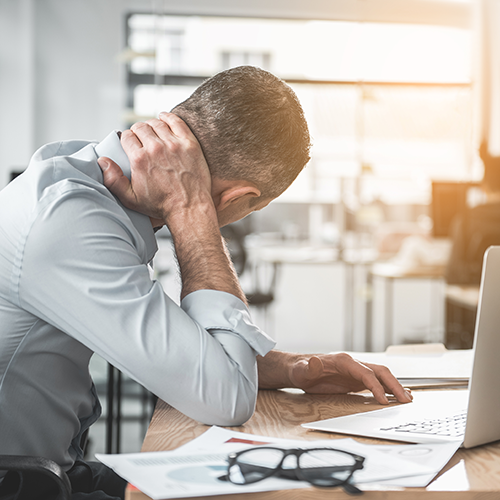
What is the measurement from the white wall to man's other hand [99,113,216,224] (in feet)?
9.75

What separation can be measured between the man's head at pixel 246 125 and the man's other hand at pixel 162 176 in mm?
34

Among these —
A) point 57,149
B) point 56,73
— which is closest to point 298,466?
point 57,149

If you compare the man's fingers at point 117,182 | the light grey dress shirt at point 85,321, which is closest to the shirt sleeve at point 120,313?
the light grey dress shirt at point 85,321

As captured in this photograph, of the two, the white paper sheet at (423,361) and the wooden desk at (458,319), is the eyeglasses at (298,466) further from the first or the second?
the wooden desk at (458,319)

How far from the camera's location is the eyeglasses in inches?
20.5

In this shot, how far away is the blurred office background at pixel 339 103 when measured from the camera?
12.2ft

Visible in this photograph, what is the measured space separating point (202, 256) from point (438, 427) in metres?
0.40

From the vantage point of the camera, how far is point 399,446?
2.10ft

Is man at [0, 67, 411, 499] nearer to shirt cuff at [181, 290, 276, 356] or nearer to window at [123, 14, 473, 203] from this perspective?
shirt cuff at [181, 290, 276, 356]

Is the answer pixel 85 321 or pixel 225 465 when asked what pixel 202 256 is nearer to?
pixel 85 321

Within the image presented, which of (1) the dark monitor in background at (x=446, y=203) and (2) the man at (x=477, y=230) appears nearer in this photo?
(2) the man at (x=477, y=230)

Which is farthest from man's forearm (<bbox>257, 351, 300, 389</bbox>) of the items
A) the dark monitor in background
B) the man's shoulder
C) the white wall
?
the dark monitor in background

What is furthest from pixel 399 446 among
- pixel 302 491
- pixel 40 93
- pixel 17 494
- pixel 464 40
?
pixel 464 40

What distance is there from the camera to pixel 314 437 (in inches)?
26.9
